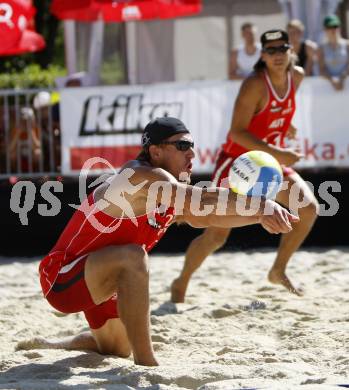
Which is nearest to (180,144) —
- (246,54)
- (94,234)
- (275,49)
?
(94,234)

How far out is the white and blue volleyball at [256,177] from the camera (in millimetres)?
4559

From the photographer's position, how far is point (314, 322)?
585 cm

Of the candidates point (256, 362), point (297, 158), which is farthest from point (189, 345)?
point (297, 158)

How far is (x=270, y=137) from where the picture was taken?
21.9ft

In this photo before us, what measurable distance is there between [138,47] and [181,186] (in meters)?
7.84

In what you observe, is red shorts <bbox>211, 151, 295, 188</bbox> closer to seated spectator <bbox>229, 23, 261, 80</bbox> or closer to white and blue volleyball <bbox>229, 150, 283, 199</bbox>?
white and blue volleyball <bbox>229, 150, 283, 199</bbox>

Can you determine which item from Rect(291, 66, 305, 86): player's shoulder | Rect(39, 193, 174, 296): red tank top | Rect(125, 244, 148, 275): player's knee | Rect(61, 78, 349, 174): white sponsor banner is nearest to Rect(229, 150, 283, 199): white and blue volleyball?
Rect(39, 193, 174, 296): red tank top

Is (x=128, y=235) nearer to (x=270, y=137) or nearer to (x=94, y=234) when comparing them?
(x=94, y=234)

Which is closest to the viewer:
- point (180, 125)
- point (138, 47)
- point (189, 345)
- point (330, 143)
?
point (180, 125)

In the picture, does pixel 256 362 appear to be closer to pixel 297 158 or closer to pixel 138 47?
pixel 297 158

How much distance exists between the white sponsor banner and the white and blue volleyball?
4446 mm

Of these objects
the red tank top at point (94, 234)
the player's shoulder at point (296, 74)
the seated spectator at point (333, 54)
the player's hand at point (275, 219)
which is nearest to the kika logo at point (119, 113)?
the seated spectator at point (333, 54)

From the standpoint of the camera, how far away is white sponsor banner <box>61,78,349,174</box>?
359 inches

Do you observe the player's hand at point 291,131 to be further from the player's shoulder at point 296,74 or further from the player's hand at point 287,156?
the player's hand at point 287,156
